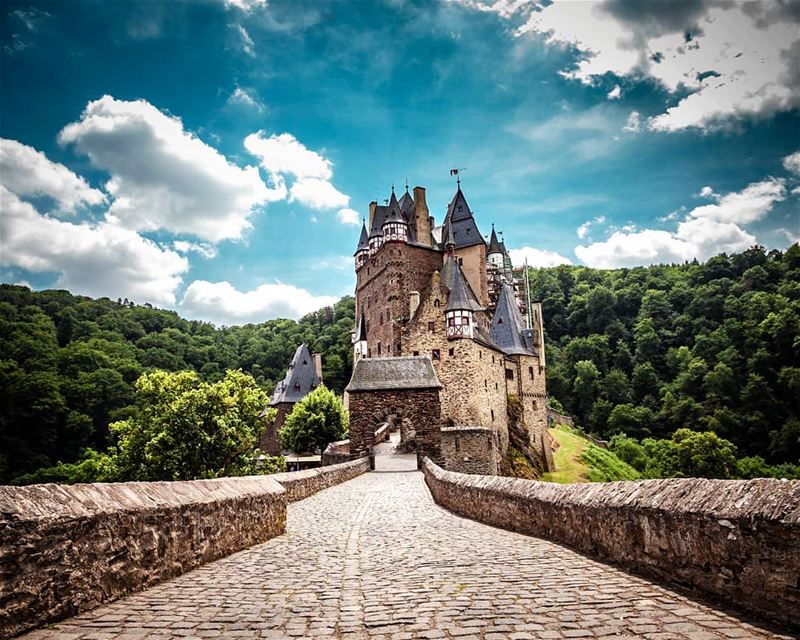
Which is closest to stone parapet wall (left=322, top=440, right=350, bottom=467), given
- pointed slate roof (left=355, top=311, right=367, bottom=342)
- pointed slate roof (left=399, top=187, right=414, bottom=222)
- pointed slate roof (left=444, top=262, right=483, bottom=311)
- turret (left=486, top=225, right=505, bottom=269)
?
pointed slate roof (left=444, top=262, right=483, bottom=311)

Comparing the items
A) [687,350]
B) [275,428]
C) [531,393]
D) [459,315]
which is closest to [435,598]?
[459,315]

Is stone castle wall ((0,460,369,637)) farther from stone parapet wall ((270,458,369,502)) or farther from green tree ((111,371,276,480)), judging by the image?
green tree ((111,371,276,480))

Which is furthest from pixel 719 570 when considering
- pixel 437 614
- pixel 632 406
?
pixel 632 406

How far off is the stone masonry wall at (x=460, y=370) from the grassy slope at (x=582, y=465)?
696cm

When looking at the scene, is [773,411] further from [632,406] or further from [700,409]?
[632,406]

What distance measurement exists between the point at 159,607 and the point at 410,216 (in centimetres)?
5560

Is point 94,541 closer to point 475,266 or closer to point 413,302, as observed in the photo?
point 413,302

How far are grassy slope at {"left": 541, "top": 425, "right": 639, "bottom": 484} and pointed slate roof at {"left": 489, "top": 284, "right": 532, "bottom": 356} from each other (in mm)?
11027

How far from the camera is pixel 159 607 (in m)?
4.34

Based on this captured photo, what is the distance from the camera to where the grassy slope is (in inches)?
1873

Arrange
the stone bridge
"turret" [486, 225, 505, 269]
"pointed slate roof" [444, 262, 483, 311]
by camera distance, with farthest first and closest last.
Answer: "turret" [486, 225, 505, 269] → "pointed slate roof" [444, 262, 483, 311] → the stone bridge

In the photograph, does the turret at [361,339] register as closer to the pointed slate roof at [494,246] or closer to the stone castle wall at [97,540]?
the pointed slate roof at [494,246]

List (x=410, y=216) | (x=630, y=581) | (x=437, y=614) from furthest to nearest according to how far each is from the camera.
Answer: (x=410, y=216), (x=630, y=581), (x=437, y=614)

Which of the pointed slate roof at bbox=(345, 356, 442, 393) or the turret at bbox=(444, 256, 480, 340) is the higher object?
the turret at bbox=(444, 256, 480, 340)
